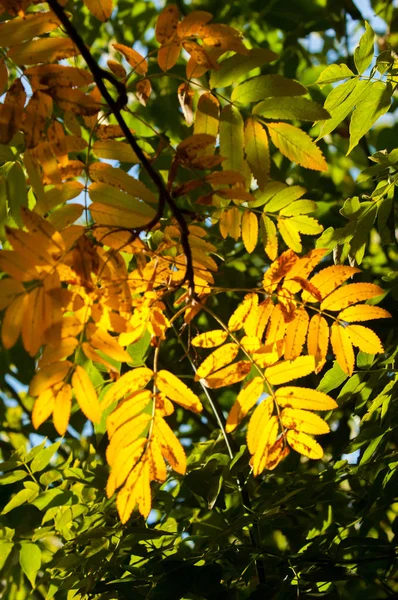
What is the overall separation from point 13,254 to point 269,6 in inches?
65.5

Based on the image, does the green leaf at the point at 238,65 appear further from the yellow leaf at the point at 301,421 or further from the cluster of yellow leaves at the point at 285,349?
the yellow leaf at the point at 301,421

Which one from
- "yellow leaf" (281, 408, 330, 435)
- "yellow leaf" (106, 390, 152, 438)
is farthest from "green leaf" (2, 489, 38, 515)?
"yellow leaf" (281, 408, 330, 435)

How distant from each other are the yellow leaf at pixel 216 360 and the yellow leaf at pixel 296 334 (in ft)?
0.25

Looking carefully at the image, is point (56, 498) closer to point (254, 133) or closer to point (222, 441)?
point (222, 441)

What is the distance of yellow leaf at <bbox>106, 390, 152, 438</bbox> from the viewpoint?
3.08 ft

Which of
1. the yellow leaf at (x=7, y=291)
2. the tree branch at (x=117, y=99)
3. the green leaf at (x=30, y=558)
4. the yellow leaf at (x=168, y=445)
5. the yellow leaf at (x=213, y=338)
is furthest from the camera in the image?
the green leaf at (x=30, y=558)

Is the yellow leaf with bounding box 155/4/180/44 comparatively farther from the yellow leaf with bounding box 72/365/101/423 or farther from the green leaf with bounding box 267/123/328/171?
the yellow leaf with bounding box 72/365/101/423

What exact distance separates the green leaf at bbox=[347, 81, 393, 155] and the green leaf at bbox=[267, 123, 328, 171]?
0.69 ft

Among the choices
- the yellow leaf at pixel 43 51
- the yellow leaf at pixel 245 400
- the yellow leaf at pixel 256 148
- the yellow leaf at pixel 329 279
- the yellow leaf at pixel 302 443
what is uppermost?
the yellow leaf at pixel 43 51

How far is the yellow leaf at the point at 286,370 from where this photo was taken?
1.02 m

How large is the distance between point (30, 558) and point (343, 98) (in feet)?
3.62

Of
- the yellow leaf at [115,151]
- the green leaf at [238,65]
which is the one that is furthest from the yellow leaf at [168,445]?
the green leaf at [238,65]

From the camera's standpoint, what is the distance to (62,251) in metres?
0.80

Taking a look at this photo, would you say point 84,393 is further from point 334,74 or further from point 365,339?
point 334,74
